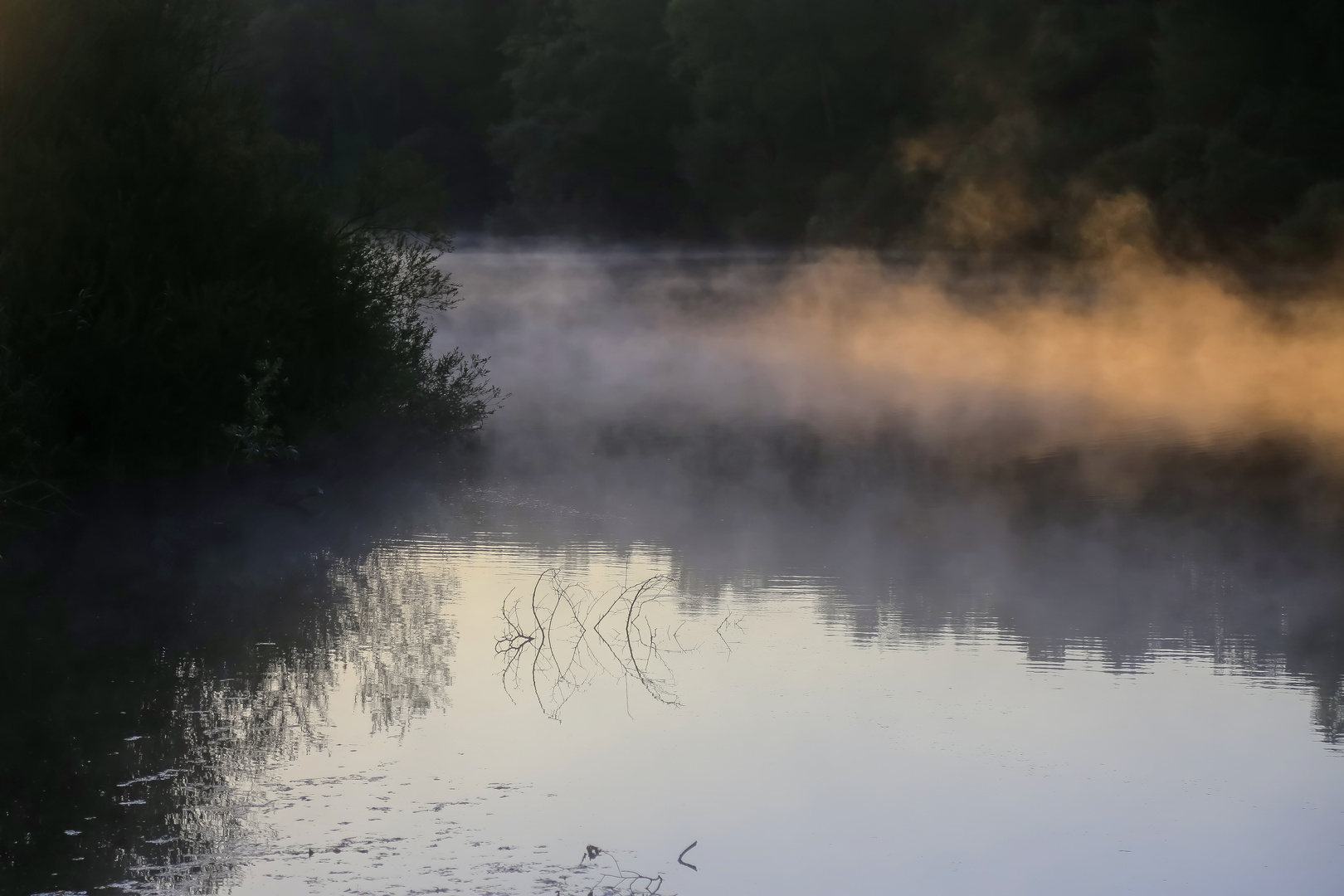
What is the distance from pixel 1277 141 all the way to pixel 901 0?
17360mm

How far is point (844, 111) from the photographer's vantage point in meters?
49.3

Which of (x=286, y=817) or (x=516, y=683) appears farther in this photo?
(x=516, y=683)

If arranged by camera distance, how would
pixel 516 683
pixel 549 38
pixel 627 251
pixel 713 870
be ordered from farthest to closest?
1. pixel 549 38
2. pixel 627 251
3. pixel 516 683
4. pixel 713 870

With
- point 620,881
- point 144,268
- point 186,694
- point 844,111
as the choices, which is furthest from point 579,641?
point 844,111

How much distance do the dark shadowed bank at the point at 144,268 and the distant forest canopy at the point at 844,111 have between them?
23.4 meters

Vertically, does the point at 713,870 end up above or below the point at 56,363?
below

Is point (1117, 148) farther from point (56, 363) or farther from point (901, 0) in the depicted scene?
point (56, 363)

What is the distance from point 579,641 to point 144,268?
15.4 ft

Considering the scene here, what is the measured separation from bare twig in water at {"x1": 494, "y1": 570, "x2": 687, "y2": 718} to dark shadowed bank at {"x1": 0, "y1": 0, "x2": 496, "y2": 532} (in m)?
3.19

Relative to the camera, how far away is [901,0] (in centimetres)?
4781

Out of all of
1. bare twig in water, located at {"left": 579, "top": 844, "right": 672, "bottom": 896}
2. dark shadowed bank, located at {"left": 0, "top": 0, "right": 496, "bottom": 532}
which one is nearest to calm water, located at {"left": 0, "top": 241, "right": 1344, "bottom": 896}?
bare twig in water, located at {"left": 579, "top": 844, "right": 672, "bottom": 896}

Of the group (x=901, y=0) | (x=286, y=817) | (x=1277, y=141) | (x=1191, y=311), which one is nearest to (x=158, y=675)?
(x=286, y=817)

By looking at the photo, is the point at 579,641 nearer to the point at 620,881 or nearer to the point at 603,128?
the point at 620,881

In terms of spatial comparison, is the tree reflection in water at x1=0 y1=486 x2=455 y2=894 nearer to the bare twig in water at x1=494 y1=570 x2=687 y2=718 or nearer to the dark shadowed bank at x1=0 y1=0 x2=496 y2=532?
the bare twig in water at x1=494 y1=570 x2=687 y2=718
